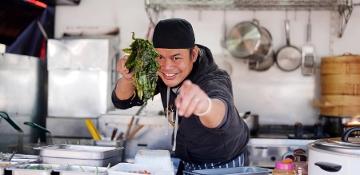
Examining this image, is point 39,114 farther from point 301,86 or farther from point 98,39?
point 301,86

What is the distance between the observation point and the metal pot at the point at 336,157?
1828 mm

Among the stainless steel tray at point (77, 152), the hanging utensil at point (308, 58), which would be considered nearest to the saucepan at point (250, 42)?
the hanging utensil at point (308, 58)

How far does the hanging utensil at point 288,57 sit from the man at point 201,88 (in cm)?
234

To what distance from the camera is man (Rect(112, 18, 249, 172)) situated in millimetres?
2021

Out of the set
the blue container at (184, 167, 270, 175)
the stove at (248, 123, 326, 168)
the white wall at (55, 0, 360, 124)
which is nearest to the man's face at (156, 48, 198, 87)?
the blue container at (184, 167, 270, 175)

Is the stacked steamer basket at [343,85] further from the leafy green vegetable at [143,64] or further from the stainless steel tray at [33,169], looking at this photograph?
Answer: the stainless steel tray at [33,169]

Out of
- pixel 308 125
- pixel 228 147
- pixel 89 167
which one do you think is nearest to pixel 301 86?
pixel 308 125

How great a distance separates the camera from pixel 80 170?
2123 millimetres

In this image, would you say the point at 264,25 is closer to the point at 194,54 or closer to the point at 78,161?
the point at 194,54

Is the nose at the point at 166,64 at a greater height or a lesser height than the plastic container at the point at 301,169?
greater

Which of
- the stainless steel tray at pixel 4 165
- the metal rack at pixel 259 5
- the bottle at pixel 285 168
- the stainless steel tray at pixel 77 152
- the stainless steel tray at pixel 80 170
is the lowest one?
the stainless steel tray at pixel 4 165

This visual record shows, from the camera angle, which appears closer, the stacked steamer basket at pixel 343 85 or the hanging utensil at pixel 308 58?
the stacked steamer basket at pixel 343 85

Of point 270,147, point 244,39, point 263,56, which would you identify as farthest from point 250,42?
point 270,147

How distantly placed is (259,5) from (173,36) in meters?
2.86
